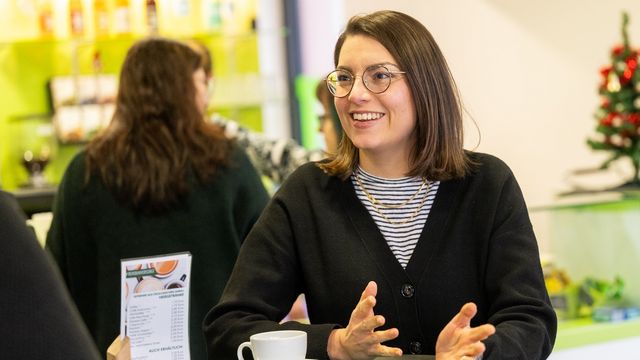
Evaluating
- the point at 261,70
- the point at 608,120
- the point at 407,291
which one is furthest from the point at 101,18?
the point at 407,291

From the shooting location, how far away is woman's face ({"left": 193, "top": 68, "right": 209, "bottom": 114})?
3.21 m

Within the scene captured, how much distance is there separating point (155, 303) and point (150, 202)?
1.04 metres

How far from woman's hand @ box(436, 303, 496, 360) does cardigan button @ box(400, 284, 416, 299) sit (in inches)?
9.3

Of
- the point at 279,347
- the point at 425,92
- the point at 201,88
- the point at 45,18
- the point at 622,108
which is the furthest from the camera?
the point at 45,18

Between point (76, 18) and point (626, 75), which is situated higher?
point (76, 18)

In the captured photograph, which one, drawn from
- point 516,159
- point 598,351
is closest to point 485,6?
point 516,159

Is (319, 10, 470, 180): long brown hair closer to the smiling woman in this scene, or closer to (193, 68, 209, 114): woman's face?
the smiling woman

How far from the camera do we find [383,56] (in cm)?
215

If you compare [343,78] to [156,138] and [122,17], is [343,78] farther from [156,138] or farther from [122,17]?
[122,17]

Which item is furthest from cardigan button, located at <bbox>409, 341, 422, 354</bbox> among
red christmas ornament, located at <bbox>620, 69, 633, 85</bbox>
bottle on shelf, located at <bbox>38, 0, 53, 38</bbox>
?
bottle on shelf, located at <bbox>38, 0, 53, 38</bbox>

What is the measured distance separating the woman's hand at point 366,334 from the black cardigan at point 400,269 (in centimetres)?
9

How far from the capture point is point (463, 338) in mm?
1804

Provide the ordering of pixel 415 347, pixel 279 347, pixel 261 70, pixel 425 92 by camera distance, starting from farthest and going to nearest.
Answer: pixel 261 70, pixel 425 92, pixel 415 347, pixel 279 347

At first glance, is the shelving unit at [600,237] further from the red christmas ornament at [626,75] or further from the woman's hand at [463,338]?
the woman's hand at [463,338]
